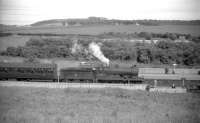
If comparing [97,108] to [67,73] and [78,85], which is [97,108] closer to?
[78,85]

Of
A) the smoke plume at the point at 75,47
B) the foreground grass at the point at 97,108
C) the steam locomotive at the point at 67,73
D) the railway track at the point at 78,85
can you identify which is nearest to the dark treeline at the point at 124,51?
the smoke plume at the point at 75,47

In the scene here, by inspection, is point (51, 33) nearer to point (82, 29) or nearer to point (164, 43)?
point (82, 29)

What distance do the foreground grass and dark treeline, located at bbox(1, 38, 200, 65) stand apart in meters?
8.35

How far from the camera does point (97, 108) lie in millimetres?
7492

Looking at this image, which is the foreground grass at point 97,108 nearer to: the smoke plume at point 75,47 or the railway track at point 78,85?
the railway track at point 78,85

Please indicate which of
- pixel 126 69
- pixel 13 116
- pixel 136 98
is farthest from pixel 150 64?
pixel 13 116

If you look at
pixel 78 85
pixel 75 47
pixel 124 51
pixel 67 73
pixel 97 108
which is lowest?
pixel 78 85

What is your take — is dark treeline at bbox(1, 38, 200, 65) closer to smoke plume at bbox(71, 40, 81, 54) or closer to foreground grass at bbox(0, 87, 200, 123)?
smoke plume at bbox(71, 40, 81, 54)

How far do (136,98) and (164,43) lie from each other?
1275cm

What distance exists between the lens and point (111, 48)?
19.3m

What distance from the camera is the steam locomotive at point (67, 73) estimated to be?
1195cm

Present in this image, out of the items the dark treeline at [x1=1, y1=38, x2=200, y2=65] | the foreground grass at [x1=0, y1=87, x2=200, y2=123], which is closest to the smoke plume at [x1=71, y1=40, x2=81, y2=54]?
the dark treeline at [x1=1, y1=38, x2=200, y2=65]

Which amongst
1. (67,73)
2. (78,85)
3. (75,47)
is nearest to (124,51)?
(75,47)

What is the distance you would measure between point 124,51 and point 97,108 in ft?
38.5
